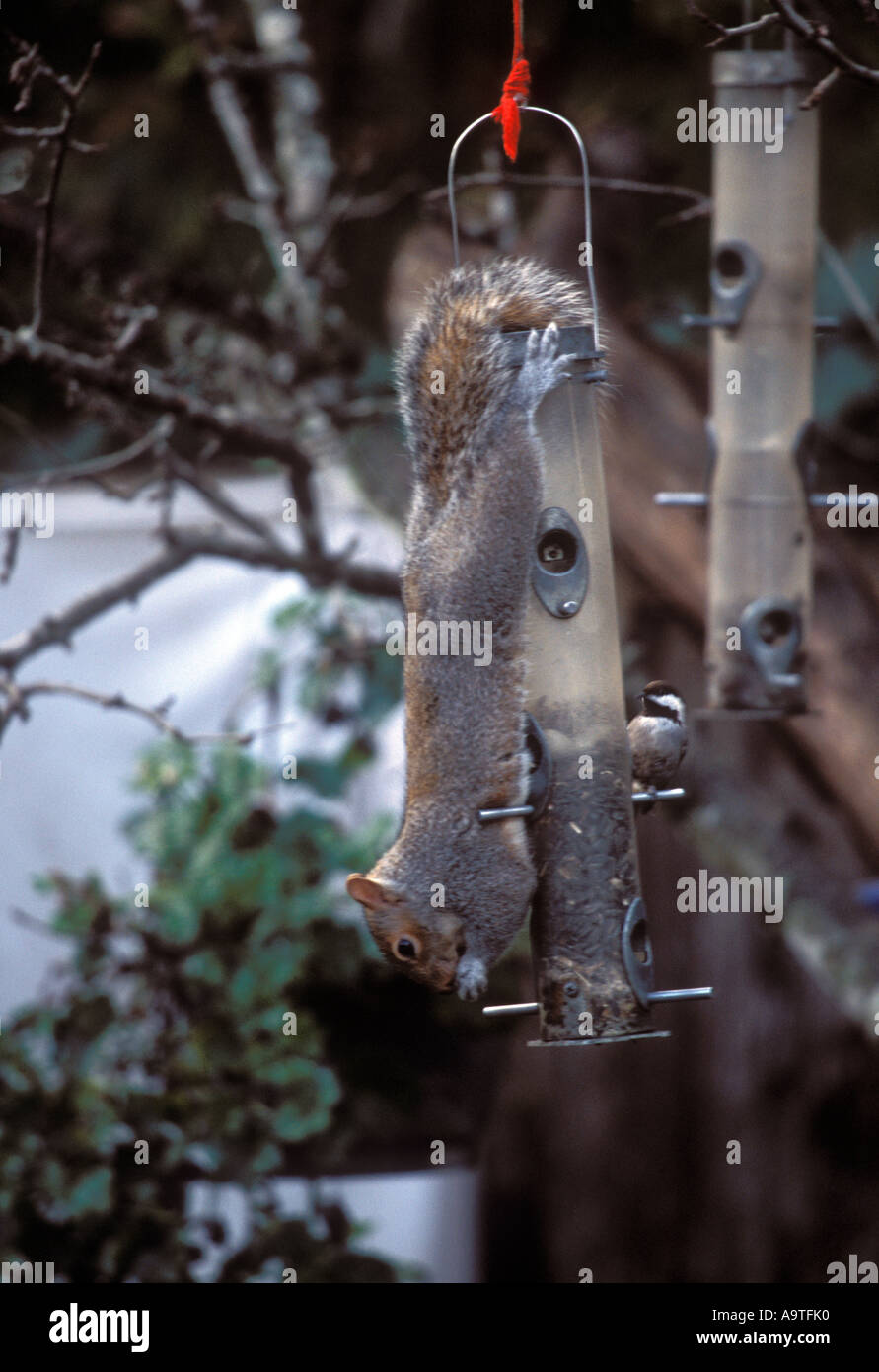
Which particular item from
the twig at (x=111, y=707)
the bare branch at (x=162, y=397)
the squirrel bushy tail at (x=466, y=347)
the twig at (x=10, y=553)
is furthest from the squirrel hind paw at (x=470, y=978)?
the bare branch at (x=162, y=397)

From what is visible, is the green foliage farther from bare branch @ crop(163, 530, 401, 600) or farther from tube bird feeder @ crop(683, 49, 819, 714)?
tube bird feeder @ crop(683, 49, 819, 714)

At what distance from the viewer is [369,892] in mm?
1108

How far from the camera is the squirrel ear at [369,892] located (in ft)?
3.59

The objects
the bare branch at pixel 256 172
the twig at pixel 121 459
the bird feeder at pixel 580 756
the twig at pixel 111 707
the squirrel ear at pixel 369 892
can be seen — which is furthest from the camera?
the bare branch at pixel 256 172

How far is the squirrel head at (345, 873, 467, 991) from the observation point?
1123mm

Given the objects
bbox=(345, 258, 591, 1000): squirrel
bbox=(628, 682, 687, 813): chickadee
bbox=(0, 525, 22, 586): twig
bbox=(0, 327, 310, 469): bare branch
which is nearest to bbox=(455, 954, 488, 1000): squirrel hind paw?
bbox=(345, 258, 591, 1000): squirrel

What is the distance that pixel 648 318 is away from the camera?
2.93 m

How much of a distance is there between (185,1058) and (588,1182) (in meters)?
1.73

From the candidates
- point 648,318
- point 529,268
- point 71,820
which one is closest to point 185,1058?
point 71,820

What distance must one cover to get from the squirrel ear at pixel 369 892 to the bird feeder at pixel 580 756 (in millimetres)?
146

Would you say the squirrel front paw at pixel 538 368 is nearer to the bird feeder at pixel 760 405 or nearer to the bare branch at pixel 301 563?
the bird feeder at pixel 760 405

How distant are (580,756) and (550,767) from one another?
7 centimetres

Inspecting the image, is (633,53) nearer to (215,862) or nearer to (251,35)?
(251,35)

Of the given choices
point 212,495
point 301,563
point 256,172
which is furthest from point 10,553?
point 256,172
